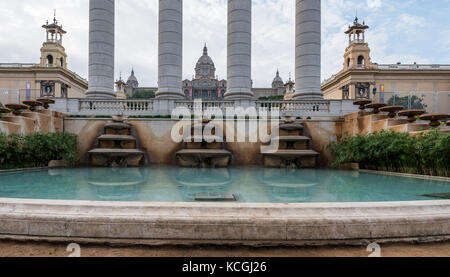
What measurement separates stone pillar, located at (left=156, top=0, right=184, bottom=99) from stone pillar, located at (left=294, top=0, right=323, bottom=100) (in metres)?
9.54

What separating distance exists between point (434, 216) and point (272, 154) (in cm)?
1021

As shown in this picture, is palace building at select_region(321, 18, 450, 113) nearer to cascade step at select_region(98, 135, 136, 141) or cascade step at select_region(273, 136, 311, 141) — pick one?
cascade step at select_region(273, 136, 311, 141)

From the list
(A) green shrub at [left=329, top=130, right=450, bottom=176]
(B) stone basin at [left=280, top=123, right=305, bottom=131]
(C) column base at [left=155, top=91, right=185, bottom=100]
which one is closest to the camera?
(A) green shrub at [left=329, top=130, right=450, bottom=176]

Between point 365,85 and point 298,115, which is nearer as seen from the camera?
point 298,115

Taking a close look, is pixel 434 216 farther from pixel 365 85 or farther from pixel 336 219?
pixel 365 85

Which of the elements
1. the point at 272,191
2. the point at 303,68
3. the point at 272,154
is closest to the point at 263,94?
the point at 303,68

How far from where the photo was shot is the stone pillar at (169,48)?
62.7 ft

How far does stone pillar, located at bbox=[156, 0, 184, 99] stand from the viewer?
19.1 m

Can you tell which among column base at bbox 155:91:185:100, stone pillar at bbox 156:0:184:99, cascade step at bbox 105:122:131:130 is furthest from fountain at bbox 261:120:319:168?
stone pillar at bbox 156:0:184:99

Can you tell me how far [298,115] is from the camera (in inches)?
683

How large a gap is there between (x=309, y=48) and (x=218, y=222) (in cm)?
1911

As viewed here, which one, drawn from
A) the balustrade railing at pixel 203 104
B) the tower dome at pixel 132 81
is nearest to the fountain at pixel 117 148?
the balustrade railing at pixel 203 104

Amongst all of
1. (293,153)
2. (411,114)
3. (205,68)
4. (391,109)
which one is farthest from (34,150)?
(205,68)

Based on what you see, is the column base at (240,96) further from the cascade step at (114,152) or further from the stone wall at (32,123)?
the stone wall at (32,123)
